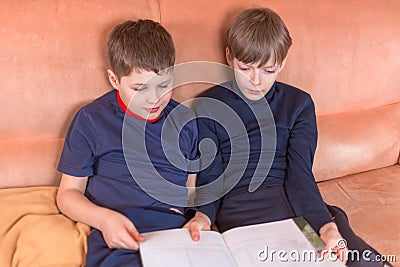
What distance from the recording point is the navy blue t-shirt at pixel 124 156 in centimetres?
123

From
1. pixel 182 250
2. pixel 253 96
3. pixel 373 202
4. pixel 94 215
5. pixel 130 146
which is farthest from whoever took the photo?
pixel 373 202

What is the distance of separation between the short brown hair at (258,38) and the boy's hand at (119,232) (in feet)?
1.70

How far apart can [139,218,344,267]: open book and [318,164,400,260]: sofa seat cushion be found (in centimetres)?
31

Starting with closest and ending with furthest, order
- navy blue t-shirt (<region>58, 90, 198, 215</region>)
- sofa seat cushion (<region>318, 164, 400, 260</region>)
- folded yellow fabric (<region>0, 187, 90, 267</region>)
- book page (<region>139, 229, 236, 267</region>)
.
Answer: book page (<region>139, 229, 236, 267</region>) < folded yellow fabric (<region>0, 187, 90, 267</region>) < navy blue t-shirt (<region>58, 90, 198, 215</region>) < sofa seat cushion (<region>318, 164, 400, 260</region>)

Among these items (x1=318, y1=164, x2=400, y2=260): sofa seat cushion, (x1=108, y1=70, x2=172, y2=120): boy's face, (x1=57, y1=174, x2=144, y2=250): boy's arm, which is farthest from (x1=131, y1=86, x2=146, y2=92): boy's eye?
(x1=318, y1=164, x2=400, y2=260): sofa seat cushion

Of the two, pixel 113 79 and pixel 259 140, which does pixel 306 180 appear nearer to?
pixel 259 140

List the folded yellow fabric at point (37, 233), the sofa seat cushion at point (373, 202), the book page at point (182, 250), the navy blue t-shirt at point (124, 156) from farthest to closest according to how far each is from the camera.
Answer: the sofa seat cushion at point (373, 202) → the navy blue t-shirt at point (124, 156) → the folded yellow fabric at point (37, 233) → the book page at point (182, 250)

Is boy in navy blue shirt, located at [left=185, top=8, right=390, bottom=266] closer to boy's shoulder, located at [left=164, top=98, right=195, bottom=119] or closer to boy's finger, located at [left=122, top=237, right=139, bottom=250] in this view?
boy's shoulder, located at [left=164, top=98, right=195, bottom=119]

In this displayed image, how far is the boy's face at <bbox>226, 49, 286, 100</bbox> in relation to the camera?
1.33m

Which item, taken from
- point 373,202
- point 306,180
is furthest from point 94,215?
point 373,202

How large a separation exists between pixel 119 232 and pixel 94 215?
0.10 meters

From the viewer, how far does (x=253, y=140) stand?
1.40 metres

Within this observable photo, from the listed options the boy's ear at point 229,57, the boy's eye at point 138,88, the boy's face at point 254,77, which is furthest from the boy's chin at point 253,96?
the boy's eye at point 138,88

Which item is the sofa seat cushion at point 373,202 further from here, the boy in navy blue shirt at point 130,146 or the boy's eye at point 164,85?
the boy's eye at point 164,85
